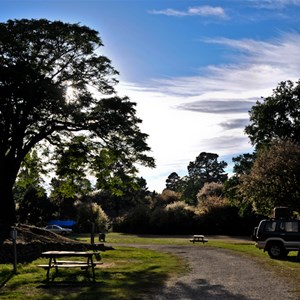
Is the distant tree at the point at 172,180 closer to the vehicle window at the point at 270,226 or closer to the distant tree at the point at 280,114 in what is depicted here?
the distant tree at the point at 280,114

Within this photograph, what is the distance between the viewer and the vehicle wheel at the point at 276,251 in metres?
22.4

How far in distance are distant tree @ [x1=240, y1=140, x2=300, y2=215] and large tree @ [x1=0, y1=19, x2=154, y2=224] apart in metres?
12.2

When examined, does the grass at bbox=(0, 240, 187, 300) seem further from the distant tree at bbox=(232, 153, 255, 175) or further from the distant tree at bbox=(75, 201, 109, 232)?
the distant tree at bbox=(75, 201, 109, 232)

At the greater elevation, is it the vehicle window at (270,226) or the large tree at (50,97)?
the large tree at (50,97)

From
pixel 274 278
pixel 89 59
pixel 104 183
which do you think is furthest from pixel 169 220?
pixel 274 278

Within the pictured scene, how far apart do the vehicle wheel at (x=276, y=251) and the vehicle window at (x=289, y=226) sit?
2.91 ft

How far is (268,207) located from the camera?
39.2m

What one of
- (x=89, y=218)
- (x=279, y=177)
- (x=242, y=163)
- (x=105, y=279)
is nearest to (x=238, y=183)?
(x=242, y=163)

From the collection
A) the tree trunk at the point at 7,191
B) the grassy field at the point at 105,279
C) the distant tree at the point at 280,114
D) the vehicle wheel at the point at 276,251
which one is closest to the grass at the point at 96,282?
the grassy field at the point at 105,279

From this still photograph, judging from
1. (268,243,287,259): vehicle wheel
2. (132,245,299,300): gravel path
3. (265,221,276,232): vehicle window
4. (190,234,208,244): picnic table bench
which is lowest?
(190,234,208,244): picnic table bench

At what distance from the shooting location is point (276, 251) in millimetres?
22562

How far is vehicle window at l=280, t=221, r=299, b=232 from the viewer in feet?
74.4

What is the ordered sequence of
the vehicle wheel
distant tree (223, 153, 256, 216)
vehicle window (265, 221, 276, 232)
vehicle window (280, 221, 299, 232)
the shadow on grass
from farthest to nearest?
1. distant tree (223, 153, 256, 216)
2. vehicle window (265, 221, 276, 232)
3. vehicle window (280, 221, 299, 232)
4. the vehicle wheel
5. the shadow on grass

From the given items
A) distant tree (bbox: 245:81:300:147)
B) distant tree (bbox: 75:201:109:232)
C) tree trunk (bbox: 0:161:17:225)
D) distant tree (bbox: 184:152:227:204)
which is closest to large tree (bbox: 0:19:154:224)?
tree trunk (bbox: 0:161:17:225)
